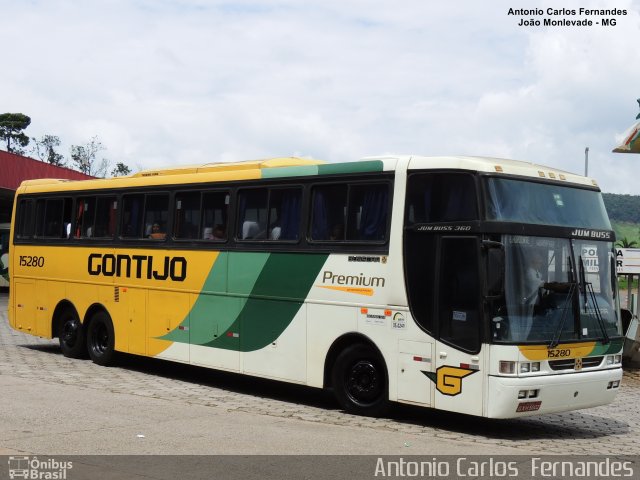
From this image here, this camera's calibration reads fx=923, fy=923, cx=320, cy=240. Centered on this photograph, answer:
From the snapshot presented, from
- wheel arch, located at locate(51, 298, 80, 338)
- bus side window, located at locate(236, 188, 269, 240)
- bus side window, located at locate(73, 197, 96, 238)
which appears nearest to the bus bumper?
bus side window, located at locate(236, 188, 269, 240)

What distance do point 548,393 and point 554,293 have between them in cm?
113

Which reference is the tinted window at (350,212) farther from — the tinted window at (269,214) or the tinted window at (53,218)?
the tinted window at (53,218)

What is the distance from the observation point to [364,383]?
11.7 metres

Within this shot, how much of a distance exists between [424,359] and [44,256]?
31.6 ft

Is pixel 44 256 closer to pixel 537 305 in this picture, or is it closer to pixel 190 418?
pixel 190 418

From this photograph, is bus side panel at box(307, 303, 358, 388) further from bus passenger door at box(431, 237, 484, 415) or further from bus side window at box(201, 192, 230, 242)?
bus side window at box(201, 192, 230, 242)

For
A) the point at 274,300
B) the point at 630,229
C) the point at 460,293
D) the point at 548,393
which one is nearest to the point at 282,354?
the point at 274,300

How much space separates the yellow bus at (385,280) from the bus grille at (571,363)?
24 millimetres

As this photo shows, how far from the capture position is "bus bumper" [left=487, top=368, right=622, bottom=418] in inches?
397

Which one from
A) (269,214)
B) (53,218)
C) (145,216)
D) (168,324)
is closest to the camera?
(269,214)

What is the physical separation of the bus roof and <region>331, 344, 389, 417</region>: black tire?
7.75ft

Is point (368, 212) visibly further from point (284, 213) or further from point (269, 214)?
point (269, 214)
